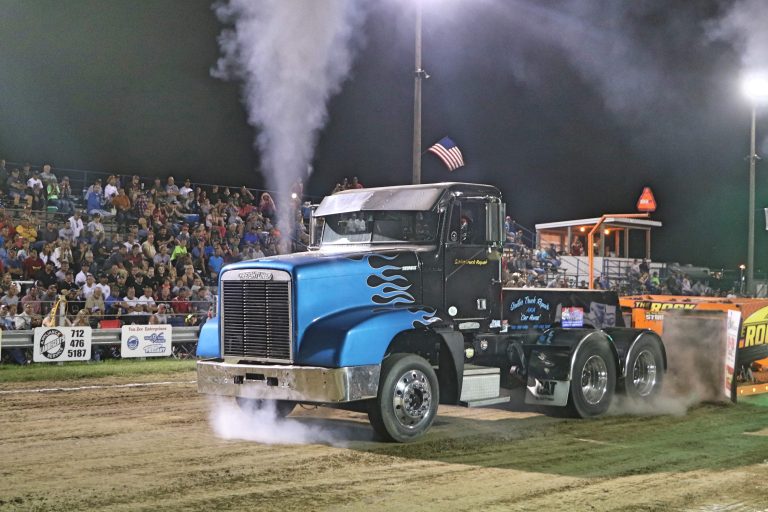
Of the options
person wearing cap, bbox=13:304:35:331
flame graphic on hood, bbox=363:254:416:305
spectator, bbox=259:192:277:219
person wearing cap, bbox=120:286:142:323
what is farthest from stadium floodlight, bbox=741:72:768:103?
person wearing cap, bbox=13:304:35:331

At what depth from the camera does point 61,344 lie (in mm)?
17188

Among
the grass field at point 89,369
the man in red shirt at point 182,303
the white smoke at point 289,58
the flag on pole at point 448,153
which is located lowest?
the grass field at point 89,369

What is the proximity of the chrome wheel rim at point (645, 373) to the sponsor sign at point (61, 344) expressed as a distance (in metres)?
11.0

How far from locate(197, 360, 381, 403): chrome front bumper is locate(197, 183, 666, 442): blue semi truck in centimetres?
1

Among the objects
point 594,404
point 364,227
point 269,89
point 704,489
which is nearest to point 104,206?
point 269,89

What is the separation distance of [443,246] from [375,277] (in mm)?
1059

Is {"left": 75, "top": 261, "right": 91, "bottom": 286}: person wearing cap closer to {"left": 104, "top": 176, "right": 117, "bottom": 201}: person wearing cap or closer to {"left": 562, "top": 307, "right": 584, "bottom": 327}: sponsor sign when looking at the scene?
{"left": 104, "top": 176, "right": 117, "bottom": 201}: person wearing cap

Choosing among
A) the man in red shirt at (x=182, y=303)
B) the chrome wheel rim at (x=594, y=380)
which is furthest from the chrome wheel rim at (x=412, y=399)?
the man in red shirt at (x=182, y=303)

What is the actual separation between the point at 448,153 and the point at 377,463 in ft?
48.3

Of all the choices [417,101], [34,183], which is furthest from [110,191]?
[417,101]

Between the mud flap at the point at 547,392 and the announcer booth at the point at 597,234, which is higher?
the announcer booth at the point at 597,234

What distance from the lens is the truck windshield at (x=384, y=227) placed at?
10.2 meters

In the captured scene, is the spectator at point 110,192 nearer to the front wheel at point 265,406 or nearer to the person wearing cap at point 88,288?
the person wearing cap at point 88,288

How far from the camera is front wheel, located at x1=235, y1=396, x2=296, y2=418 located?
10.6 m
